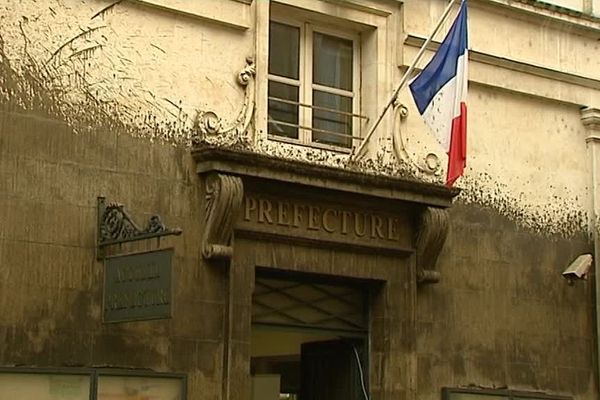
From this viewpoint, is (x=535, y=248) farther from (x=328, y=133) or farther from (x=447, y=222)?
(x=328, y=133)

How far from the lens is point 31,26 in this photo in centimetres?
1330

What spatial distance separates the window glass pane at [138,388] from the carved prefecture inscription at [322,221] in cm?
203

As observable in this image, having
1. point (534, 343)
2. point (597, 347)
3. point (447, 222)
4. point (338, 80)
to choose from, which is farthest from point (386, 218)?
point (597, 347)

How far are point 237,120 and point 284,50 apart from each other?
1464mm

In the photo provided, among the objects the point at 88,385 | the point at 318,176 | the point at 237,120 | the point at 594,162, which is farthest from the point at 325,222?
the point at 594,162

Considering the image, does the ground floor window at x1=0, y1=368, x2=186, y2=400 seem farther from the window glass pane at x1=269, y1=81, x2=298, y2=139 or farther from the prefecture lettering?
the window glass pane at x1=269, y1=81, x2=298, y2=139

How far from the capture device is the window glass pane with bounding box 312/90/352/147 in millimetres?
16062

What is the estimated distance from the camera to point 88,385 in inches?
518

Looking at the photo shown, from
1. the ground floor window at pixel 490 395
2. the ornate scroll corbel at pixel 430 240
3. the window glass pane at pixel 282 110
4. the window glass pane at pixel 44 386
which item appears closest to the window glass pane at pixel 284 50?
the window glass pane at pixel 282 110

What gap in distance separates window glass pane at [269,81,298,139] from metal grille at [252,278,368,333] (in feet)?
5.90

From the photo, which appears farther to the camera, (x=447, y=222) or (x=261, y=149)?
(x=447, y=222)

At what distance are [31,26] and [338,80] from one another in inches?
179

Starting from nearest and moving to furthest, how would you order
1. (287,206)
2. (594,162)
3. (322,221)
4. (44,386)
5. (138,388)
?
(44,386) → (138,388) → (287,206) → (322,221) → (594,162)

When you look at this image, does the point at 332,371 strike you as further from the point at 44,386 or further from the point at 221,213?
the point at 44,386
